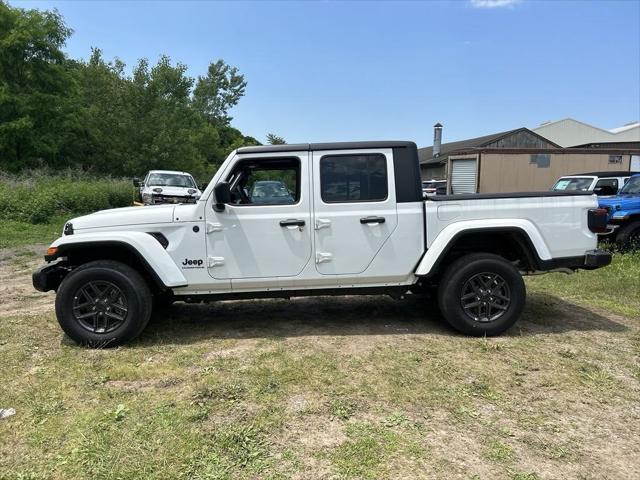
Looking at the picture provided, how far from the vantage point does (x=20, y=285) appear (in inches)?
281

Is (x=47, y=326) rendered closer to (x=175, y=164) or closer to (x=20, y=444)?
(x=20, y=444)

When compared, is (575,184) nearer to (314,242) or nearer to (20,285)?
(314,242)

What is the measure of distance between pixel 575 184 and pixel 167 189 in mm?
11781

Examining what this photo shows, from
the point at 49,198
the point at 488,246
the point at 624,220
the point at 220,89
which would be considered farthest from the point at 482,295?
the point at 220,89

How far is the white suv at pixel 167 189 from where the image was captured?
1471cm

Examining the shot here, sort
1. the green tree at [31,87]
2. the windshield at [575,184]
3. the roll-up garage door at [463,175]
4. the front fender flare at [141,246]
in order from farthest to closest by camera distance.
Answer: the green tree at [31,87], the roll-up garage door at [463,175], the windshield at [575,184], the front fender flare at [141,246]

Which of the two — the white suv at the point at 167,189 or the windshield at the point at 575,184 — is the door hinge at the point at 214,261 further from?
the windshield at the point at 575,184

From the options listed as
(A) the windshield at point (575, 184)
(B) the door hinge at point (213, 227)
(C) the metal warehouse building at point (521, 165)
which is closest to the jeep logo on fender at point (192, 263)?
(B) the door hinge at point (213, 227)

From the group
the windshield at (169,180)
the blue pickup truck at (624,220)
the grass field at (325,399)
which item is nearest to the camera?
the grass field at (325,399)

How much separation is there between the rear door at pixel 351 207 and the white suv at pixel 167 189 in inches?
386

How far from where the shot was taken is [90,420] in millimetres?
3096

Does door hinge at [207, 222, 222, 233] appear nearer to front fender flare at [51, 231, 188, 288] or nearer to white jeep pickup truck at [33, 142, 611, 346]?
white jeep pickup truck at [33, 142, 611, 346]

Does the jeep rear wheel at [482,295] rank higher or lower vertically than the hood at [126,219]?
lower

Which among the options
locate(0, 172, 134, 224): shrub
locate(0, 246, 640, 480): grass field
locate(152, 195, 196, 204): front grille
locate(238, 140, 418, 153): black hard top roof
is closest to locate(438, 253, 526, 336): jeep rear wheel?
locate(0, 246, 640, 480): grass field
